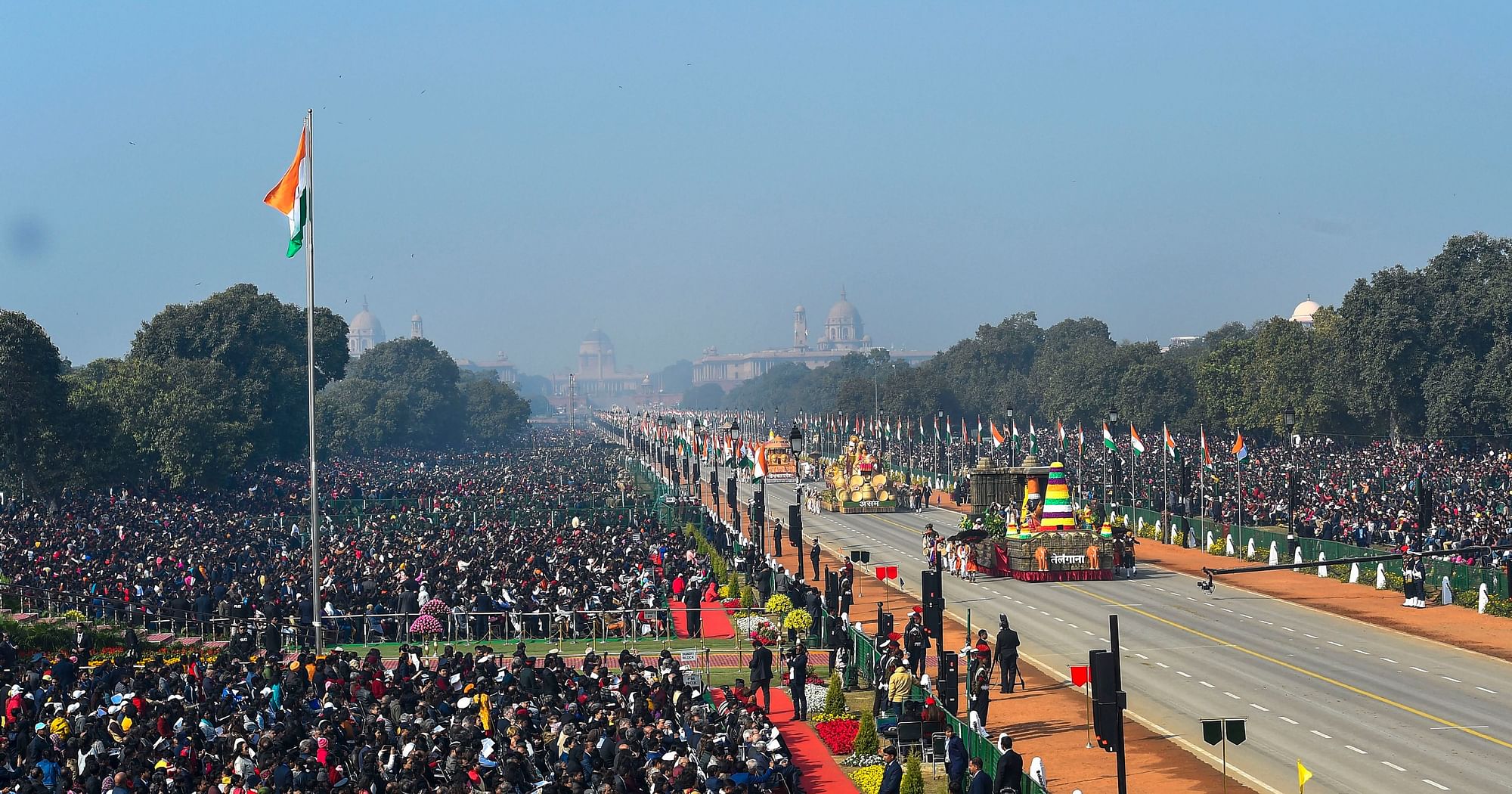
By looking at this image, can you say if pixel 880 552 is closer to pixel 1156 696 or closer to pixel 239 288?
pixel 1156 696

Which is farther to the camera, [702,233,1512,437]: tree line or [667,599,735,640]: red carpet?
[702,233,1512,437]: tree line

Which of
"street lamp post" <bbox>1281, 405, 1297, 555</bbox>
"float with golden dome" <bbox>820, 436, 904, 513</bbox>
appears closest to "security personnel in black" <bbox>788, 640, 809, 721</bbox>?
"street lamp post" <bbox>1281, 405, 1297, 555</bbox>

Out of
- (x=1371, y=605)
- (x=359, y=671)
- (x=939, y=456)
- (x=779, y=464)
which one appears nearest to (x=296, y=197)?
(x=359, y=671)

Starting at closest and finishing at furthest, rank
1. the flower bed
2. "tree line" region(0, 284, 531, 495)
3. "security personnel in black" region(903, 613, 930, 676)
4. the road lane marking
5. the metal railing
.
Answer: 1. the flower bed
2. the road lane marking
3. "security personnel in black" region(903, 613, 930, 676)
4. the metal railing
5. "tree line" region(0, 284, 531, 495)

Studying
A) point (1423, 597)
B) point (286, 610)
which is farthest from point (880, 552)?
point (286, 610)

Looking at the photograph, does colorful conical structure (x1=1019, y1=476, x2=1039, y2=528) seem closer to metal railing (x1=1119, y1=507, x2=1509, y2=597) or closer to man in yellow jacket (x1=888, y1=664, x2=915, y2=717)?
metal railing (x1=1119, y1=507, x2=1509, y2=597)

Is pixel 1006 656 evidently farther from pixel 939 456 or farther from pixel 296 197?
pixel 939 456
